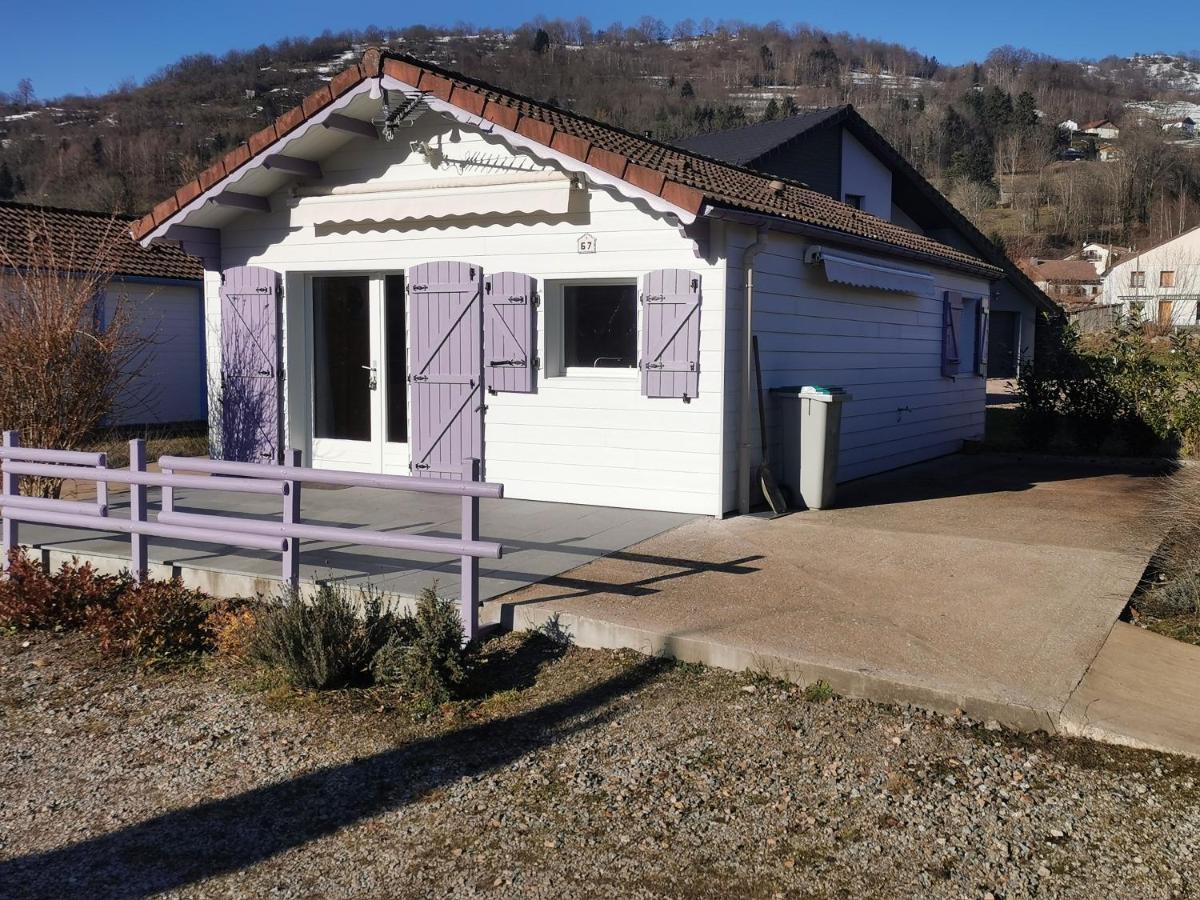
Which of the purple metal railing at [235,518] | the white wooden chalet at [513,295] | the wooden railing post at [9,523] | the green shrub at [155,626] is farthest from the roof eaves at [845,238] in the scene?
the wooden railing post at [9,523]

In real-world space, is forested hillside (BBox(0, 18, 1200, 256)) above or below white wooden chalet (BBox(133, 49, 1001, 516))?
above

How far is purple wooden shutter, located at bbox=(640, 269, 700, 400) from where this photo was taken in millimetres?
8820

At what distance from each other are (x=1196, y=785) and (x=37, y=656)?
610 centimetres

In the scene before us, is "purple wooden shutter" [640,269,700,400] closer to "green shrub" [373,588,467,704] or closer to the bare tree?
"green shrub" [373,588,467,704]

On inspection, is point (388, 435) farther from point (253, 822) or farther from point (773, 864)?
point (773, 864)

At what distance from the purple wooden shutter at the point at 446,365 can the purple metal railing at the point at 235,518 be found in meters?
3.14

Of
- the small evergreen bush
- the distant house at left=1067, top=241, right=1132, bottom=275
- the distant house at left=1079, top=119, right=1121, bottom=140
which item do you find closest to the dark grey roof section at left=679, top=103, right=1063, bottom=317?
the small evergreen bush

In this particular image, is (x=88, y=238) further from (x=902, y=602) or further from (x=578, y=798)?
(x=578, y=798)

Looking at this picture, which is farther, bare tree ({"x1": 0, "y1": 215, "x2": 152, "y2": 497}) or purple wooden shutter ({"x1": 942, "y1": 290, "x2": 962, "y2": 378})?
purple wooden shutter ({"x1": 942, "y1": 290, "x2": 962, "y2": 378})

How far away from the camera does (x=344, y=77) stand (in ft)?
31.1

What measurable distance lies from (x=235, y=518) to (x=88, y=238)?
1357cm

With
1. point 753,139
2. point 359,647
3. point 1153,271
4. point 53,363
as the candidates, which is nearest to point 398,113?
point 53,363

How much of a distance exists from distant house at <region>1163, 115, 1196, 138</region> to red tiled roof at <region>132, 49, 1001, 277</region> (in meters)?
109

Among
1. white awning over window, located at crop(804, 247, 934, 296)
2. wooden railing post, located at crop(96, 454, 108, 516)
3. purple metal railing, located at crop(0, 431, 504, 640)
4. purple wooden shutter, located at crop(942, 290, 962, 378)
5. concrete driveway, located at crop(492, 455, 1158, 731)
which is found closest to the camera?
concrete driveway, located at crop(492, 455, 1158, 731)
